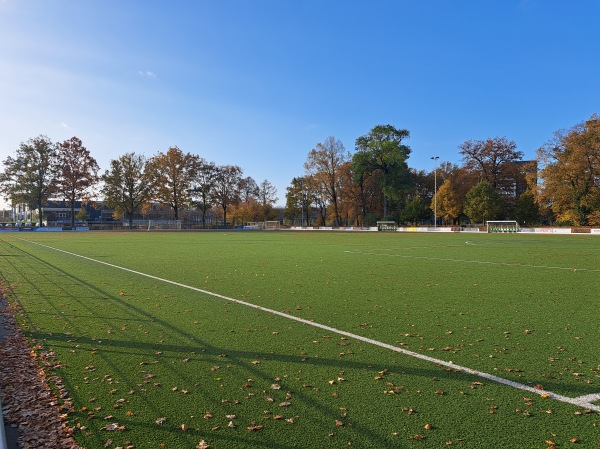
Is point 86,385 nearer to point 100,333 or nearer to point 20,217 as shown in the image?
point 100,333

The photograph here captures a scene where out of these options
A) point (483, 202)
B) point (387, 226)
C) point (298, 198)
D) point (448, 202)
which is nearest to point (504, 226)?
point (483, 202)

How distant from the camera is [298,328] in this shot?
6.62m

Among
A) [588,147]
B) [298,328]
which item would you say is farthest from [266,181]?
[298,328]

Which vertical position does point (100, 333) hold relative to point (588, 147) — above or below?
below

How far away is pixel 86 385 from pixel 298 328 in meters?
3.16

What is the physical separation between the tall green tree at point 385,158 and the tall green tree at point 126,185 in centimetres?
3855

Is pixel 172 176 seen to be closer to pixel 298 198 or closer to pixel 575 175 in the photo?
pixel 298 198

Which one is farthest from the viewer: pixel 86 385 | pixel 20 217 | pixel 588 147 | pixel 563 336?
pixel 20 217

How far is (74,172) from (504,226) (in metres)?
69.5

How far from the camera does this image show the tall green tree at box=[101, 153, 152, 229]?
244ft

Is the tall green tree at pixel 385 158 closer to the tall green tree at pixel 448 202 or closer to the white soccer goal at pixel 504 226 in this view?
the tall green tree at pixel 448 202

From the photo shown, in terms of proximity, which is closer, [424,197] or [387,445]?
[387,445]

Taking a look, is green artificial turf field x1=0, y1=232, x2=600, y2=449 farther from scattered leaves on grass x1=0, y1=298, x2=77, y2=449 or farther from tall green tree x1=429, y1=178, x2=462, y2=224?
tall green tree x1=429, y1=178, x2=462, y2=224

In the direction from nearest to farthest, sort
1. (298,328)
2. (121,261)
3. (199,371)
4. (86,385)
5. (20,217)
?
(86,385)
(199,371)
(298,328)
(121,261)
(20,217)
